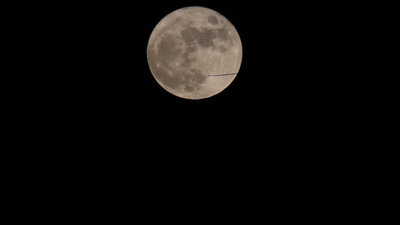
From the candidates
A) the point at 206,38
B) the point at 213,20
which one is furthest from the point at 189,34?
the point at 213,20

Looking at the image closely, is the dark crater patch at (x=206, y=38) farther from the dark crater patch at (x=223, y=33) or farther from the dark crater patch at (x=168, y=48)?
the dark crater patch at (x=168, y=48)

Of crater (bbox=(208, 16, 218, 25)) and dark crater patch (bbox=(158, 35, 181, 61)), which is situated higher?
crater (bbox=(208, 16, 218, 25))

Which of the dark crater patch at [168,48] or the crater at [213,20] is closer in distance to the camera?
the dark crater patch at [168,48]

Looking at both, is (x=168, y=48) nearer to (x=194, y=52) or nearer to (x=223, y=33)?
(x=194, y=52)

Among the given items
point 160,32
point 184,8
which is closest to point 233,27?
point 184,8

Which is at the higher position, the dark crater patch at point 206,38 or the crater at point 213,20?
the crater at point 213,20

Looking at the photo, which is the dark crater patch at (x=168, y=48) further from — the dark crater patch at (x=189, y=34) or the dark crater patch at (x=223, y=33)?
the dark crater patch at (x=223, y=33)

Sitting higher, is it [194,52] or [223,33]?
[223,33]

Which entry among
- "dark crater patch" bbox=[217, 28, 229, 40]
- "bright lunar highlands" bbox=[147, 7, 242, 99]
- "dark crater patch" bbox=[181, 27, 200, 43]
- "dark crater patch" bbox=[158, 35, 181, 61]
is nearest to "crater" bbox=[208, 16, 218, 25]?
"bright lunar highlands" bbox=[147, 7, 242, 99]

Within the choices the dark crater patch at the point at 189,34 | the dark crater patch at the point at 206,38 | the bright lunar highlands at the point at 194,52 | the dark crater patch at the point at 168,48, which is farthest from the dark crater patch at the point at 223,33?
the dark crater patch at the point at 168,48

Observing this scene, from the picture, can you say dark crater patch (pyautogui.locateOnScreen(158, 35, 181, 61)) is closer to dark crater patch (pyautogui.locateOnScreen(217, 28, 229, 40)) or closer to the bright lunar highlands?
the bright lunar highlands
